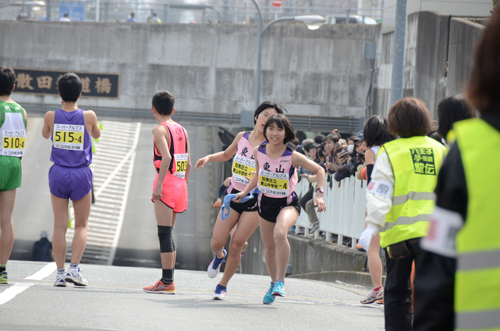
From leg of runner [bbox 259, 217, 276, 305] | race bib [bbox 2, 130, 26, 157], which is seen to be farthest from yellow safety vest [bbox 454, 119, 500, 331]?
race bib [bbox 2, 130, 26, 157]

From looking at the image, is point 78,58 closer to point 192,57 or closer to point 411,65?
point 192,57

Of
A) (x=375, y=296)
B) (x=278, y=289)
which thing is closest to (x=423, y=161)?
(x=278, y=289)

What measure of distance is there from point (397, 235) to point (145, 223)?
88.2ft

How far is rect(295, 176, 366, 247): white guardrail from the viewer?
12.2m

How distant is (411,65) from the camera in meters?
17.3

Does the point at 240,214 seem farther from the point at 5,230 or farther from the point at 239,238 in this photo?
the point at 5,230

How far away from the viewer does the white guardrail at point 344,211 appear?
1220 cm

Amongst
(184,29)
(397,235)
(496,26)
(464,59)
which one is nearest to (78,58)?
(184,29)

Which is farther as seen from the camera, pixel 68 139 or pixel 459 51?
pixel 459 51

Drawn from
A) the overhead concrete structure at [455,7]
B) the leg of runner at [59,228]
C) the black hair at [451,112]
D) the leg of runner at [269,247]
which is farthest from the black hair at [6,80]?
the overhead concrete structure at [455,7]

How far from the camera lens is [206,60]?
77.6ft

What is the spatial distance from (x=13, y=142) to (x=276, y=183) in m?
2.88

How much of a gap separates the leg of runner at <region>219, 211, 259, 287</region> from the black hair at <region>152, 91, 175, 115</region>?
1415 mm

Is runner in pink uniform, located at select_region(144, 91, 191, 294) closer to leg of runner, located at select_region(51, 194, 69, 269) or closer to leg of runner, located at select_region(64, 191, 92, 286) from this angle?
leg of runner, located at select_region(64, 191, 92, 286)
